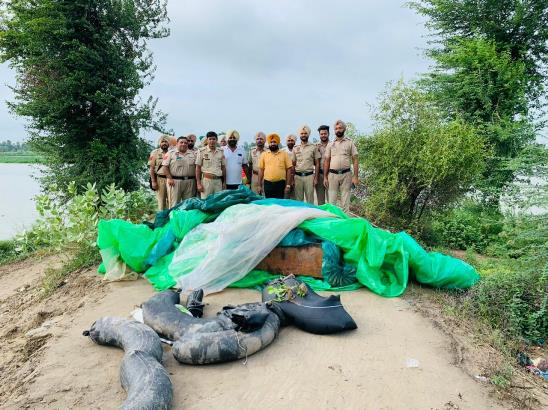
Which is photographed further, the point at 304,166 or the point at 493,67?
the point at 493,67

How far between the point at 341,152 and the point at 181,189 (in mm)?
2867

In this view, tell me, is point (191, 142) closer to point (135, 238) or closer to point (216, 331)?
point (135, 238)

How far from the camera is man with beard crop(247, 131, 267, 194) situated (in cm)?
779

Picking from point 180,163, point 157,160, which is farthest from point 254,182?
point 157,160

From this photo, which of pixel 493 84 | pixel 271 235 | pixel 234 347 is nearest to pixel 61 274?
pixel 271 235

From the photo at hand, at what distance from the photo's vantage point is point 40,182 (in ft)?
37.1

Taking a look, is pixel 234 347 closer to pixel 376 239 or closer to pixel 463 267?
pixel 376 239

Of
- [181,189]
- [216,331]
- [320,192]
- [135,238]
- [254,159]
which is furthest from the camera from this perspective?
[320,192]

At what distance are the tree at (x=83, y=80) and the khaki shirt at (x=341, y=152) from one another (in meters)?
5.77

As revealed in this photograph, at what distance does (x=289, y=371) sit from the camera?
3.25 meters

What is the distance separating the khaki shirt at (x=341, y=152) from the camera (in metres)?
7.41

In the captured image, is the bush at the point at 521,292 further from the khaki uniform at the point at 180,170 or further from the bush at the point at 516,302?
the khaki uniform at the point at 180,170

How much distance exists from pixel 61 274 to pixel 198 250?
2.68m

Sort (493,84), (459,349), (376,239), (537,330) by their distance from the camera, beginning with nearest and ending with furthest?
(459,349) → (537,330) → (376,239) → (493,84)
